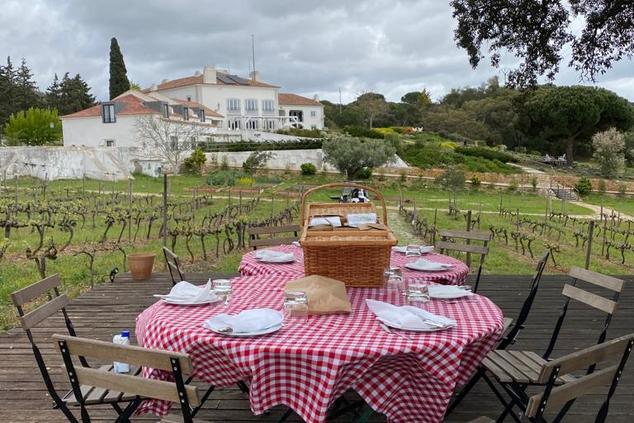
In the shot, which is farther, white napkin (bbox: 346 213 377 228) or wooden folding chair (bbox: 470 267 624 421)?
white napkin (bbox: 346 213 377 228)

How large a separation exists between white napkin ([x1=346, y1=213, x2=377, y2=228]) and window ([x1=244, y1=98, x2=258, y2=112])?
5151 centimetres

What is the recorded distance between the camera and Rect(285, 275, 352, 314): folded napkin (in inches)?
105

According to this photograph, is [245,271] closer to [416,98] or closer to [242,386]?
[242,386]

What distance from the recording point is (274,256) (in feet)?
13.3

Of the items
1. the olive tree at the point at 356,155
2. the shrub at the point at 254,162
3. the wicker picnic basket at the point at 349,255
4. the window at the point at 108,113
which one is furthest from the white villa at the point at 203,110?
the wicker picnic basket at the point at 349,255

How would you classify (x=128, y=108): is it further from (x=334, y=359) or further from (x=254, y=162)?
(x=334, y=359)

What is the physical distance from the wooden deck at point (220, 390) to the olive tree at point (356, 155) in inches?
821

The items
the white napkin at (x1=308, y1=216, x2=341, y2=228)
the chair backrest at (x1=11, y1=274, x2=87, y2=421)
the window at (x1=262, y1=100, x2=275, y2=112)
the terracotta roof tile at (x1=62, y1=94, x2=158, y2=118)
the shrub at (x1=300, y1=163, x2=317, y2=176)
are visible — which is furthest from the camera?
the window at (x1=262, y1=100, x2=275, y2=112)

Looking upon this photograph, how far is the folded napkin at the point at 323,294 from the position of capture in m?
2.66

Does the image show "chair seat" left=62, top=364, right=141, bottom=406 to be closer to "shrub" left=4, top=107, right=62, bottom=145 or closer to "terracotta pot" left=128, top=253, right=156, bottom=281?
"terracotta pot" left=128, top=253, right=156, bottom=281

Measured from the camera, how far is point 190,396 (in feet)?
6.71

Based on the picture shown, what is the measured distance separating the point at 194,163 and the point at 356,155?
8911 millimetres

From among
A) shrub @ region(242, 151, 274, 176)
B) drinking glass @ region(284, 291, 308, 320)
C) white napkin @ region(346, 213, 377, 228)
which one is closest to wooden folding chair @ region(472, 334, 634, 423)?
drinking glass @ region(284, 291, 308, 320)

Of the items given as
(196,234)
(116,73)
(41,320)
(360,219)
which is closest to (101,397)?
(41,320)
